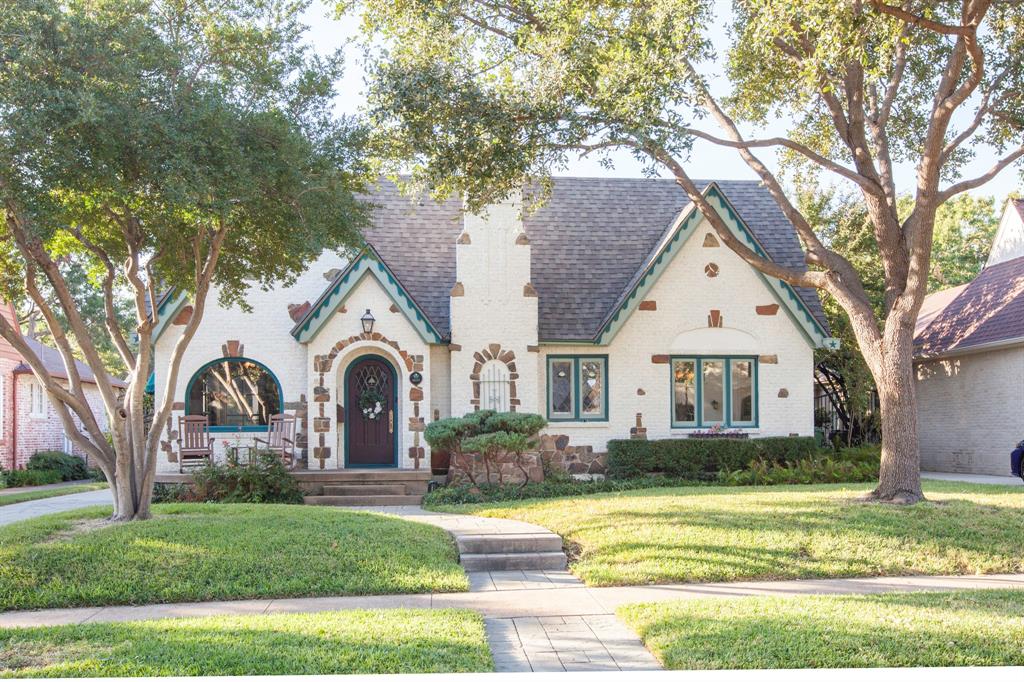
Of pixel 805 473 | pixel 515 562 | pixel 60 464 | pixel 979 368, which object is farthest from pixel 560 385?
pixel 60 464

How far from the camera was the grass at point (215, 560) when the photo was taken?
858cm

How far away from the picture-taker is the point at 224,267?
1421 cm

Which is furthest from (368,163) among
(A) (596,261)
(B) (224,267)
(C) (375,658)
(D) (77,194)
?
(C) (375,658)

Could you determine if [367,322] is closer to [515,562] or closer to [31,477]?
[515,562]

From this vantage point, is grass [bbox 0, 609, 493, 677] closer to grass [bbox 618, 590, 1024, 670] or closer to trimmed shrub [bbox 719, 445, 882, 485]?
grass [bbox 618, 590, 1024, 670]

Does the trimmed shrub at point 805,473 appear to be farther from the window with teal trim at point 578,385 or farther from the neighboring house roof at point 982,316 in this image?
the neighboring house roof at point 982,316

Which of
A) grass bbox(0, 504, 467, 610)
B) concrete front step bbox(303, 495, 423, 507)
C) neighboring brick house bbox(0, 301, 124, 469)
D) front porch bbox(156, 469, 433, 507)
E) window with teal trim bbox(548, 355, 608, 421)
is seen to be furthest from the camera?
neighboring brick house bbox(0, 301, 124, 469)

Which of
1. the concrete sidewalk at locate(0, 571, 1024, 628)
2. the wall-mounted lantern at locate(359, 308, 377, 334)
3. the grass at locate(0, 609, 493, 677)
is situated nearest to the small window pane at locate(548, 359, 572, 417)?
the wall-mounted lantern at locate(359, 308, 377, 334)

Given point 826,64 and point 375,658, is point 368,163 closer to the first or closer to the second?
point 826,64

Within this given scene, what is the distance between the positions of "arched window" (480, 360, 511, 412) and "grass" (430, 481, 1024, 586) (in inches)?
190

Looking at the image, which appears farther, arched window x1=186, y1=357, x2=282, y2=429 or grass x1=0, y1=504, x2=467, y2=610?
arched window x1=186, y1=357, x2=282, y2=429

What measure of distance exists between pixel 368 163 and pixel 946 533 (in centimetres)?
936

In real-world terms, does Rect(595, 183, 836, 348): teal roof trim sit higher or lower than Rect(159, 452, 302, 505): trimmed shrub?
higher

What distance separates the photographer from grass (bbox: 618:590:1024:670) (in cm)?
613
